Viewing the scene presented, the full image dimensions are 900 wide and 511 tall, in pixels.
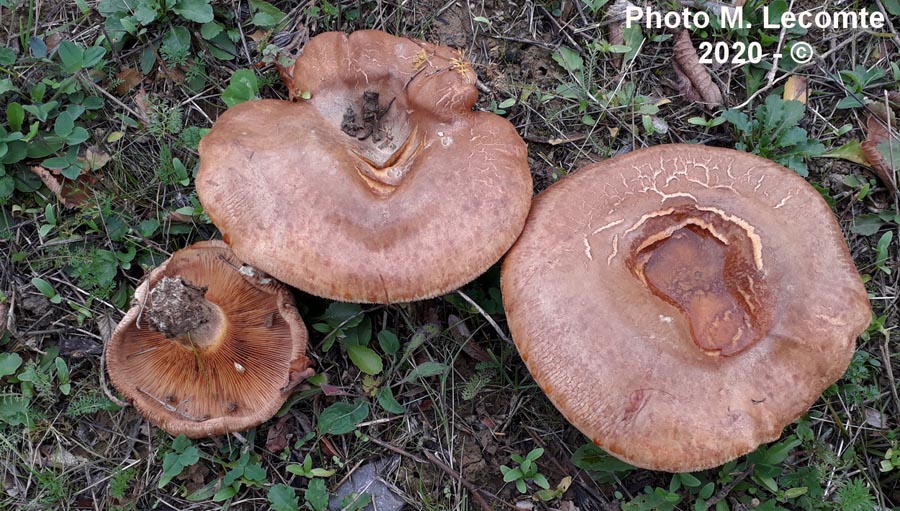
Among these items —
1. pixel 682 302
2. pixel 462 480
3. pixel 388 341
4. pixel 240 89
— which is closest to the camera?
pixel 682 302

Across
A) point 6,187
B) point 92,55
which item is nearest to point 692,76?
point 92,55

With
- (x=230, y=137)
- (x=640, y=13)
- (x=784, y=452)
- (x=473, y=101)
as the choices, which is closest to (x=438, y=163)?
(x=473, y=101)

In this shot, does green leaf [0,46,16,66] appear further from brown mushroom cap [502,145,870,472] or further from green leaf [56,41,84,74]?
brown mushroom cap [502,145,870,472]

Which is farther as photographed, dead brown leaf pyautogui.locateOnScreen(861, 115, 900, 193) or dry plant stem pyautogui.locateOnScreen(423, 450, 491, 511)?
dead brown leaf pyautogui.locateOnScreen(861, 115, 900, 193)

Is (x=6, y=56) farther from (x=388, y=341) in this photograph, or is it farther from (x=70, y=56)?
(x=388, y=341)

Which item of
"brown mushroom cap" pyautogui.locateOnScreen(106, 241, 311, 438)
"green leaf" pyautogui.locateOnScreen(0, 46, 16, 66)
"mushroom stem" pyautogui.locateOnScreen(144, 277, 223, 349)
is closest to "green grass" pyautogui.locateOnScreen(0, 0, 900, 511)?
"green leaf" pyautogui.locateOnScreen(0, 46, 16, 66)

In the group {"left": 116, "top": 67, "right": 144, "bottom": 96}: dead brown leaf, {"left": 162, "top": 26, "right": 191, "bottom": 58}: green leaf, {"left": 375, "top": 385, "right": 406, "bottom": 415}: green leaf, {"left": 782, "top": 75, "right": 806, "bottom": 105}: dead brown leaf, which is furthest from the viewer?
{"left": 782, "top": 75, "right": 806, "bottom": 105}: dead brown leaf

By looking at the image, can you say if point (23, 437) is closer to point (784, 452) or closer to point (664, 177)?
point (664, 177)
